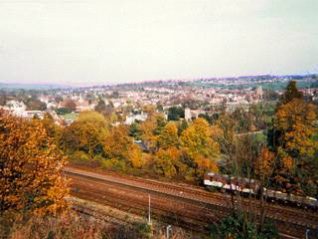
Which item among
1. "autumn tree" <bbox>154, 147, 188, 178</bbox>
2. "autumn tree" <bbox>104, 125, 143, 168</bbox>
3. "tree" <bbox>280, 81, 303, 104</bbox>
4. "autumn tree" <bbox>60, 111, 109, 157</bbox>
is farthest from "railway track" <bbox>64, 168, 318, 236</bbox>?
"tree" <bbox>280, 81, 303, 104</bbox>

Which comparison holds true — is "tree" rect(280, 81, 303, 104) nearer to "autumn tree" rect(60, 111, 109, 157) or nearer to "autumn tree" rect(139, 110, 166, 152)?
"autumn tree" rect(139, 110, 166, 152)

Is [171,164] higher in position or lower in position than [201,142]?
lower

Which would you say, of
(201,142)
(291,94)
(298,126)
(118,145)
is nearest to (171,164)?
(201,142)

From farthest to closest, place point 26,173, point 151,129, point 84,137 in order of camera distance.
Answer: point 84,137 < point 151,129 < point 26,173

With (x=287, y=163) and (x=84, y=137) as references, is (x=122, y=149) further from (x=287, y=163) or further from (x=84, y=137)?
(x=287, y=163)

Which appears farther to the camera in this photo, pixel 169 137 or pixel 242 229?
pixel 169 137

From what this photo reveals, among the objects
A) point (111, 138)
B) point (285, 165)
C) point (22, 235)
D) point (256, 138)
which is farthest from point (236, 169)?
point (111, 138)

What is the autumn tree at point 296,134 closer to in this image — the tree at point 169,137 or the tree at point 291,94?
the tree at point 291,94
